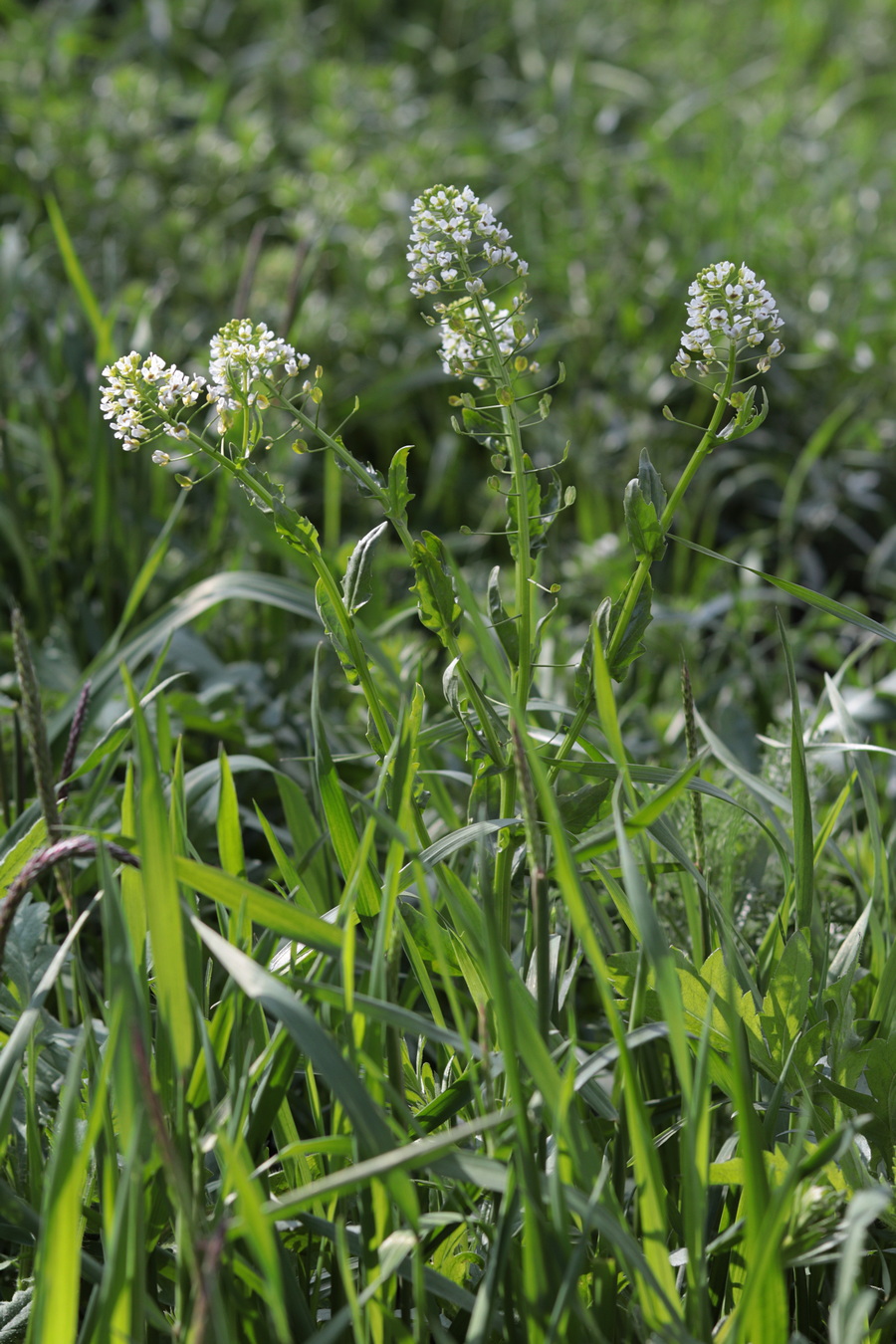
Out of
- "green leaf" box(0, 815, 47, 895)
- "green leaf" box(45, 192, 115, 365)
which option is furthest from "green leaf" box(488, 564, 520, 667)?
"green leaf" box(45, 192, 115, 365)

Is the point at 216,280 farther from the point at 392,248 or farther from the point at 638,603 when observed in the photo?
the point at 638,603

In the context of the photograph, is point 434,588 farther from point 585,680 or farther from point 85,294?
point 85,294

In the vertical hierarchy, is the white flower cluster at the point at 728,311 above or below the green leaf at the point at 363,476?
above

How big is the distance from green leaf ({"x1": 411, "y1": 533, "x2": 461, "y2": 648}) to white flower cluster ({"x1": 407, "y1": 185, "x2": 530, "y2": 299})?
20cm

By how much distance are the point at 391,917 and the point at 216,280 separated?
7.46ft


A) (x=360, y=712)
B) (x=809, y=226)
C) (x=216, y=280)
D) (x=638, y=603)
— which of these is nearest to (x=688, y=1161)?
(x=638, y=603)

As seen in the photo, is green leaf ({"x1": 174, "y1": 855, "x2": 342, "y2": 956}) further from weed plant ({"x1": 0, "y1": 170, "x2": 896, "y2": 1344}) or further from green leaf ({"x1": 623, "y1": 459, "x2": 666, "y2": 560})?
green leaf ({"x1": 623, "y1": 459, "x2": 666, "y2": 560})

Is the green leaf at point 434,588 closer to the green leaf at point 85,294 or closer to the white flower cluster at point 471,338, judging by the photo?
the white flower cluster at point 471,338

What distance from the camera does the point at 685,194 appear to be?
10.7 ft

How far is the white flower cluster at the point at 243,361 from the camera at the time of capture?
2.93 ft

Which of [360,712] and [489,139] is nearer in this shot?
[360,712]

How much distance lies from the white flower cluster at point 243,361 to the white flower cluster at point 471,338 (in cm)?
13

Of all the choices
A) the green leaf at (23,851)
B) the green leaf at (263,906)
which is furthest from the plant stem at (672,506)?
the green leaf at (23,851)

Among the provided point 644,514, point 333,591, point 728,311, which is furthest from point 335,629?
point 728,311
